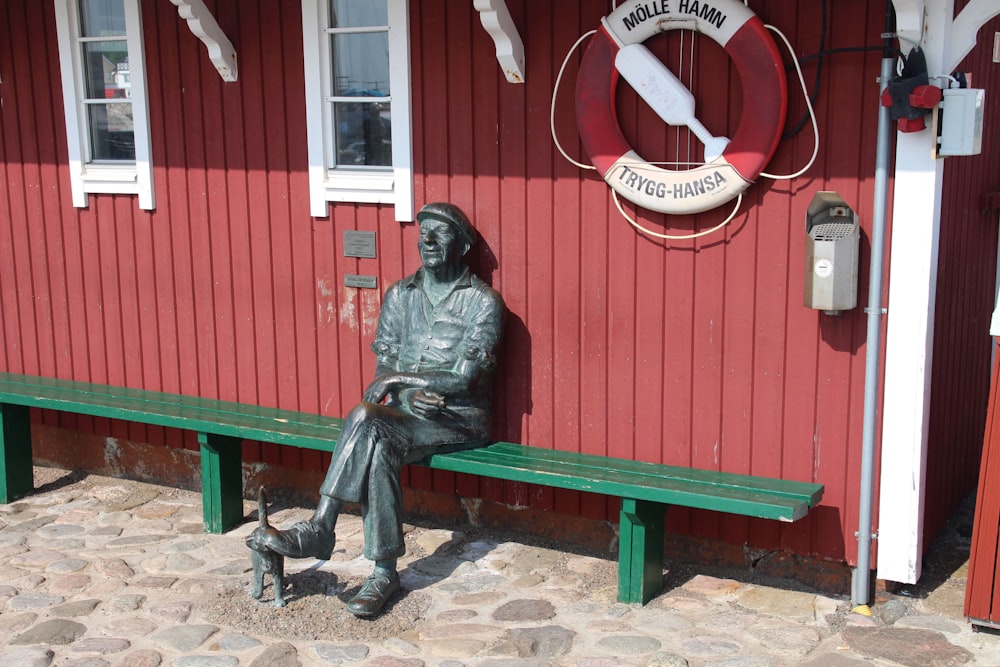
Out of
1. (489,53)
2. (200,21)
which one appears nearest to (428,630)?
(489,53)

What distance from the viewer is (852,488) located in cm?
494

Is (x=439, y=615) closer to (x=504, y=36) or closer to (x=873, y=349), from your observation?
(x=873, y=349)

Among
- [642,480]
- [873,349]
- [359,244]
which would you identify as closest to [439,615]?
[642,480]

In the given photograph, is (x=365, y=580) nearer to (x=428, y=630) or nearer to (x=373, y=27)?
(x=428, y=630)

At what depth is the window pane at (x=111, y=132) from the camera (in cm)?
649

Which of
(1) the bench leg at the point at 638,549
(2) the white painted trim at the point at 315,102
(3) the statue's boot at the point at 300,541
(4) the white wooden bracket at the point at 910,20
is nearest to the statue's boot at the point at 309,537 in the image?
(3) the statue's boot at the point at 300,541

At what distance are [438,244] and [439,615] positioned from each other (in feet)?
5.41

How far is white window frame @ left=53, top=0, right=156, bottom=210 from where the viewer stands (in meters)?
6.30

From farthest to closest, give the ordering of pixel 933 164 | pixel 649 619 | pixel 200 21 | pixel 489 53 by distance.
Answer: pixel 200 21 < pixel 489 53 < pixel 649 619 < pixel 933 164

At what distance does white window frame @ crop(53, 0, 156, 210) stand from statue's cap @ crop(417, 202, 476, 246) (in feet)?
5.92

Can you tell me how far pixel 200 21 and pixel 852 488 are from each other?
3.77 m

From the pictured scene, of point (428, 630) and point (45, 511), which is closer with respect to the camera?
point (428, 630)

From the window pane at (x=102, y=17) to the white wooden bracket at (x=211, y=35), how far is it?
0.59 meters

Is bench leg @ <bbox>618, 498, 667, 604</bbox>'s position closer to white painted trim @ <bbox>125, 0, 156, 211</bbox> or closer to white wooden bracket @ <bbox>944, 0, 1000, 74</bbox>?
white wooden bracket @ <bbox>944, 0, 1000, 74</bbox>
